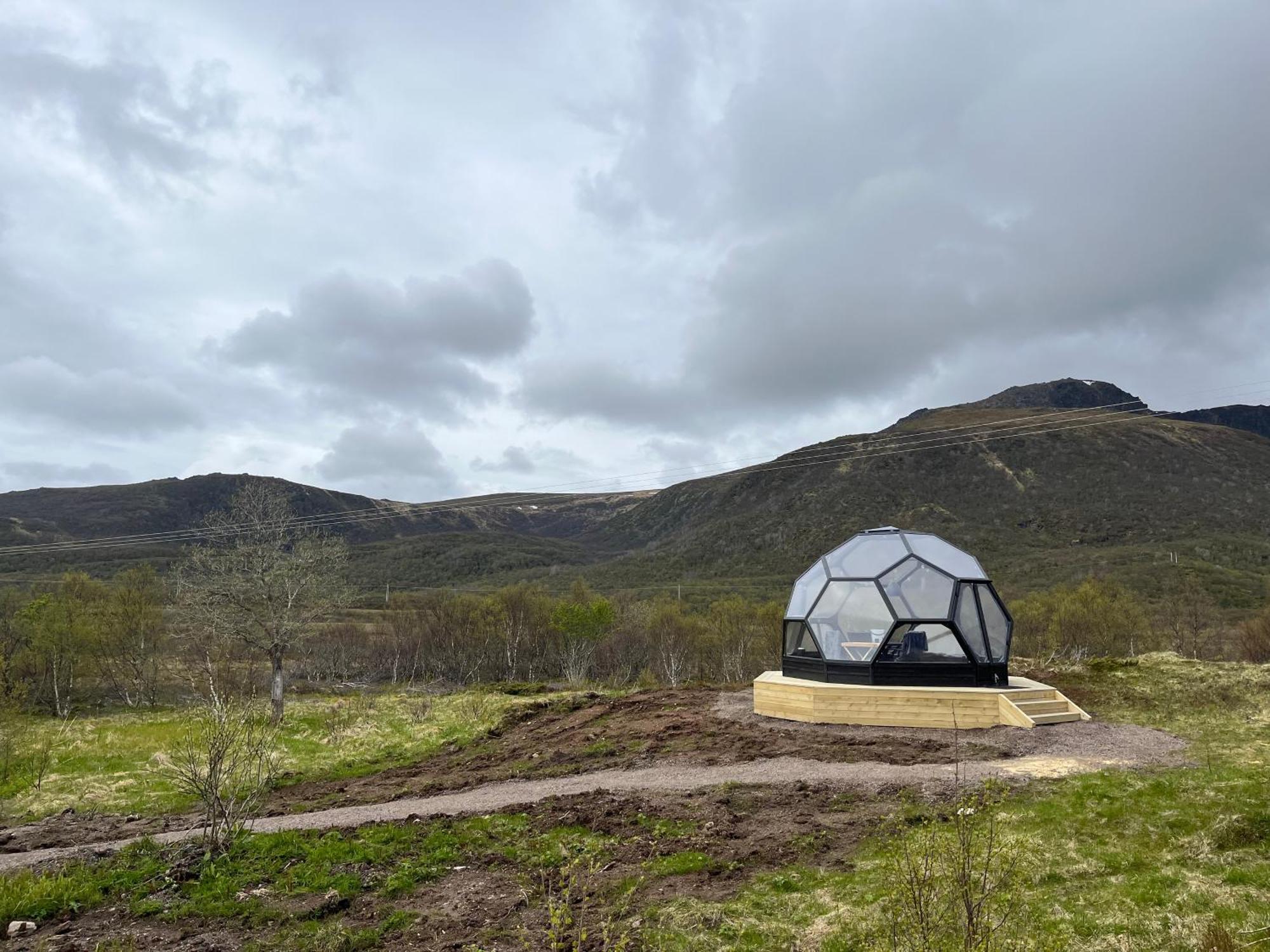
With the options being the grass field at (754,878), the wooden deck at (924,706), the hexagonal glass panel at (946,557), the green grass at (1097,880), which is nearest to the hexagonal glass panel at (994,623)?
the hexagonal glass panel at (946,557)

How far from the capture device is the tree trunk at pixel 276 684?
2405 centimetres

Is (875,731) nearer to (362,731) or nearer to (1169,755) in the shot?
(1169,755)

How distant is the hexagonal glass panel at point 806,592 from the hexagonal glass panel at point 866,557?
0.49m

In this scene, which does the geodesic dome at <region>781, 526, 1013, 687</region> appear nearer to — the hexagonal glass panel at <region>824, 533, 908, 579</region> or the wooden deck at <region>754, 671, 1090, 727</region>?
the hexagonal glass panel at <region>824, 533, 908, 579</region>

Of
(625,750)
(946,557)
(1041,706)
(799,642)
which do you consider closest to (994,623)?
(946,557)

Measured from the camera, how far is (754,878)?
7.39 metres

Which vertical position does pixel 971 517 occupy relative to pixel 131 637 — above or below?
above

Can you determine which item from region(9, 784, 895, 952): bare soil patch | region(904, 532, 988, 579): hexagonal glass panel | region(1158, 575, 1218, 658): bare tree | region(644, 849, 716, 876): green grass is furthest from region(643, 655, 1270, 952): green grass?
region(1158, 575, 1218, 658): bare tree

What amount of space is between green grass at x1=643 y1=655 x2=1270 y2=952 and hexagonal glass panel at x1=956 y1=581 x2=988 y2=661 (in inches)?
282

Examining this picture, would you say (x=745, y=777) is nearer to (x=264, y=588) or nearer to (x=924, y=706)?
(x=924, y=706)

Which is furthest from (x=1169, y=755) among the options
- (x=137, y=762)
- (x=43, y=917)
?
(x=137, y=762)

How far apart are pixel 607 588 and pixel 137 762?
225 ft

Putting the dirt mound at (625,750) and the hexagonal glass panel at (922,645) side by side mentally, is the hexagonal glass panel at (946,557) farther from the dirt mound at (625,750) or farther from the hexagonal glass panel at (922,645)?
the dirt mound at (625,750)

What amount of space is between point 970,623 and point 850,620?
322cm
